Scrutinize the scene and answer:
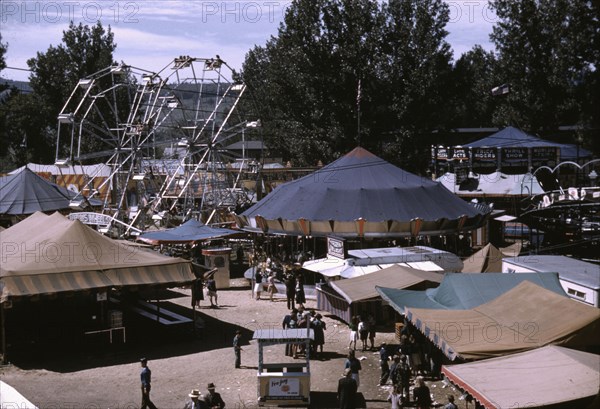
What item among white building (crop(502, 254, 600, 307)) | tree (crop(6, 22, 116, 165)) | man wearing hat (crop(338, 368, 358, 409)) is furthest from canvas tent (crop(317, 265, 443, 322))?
tree (crop(6, 22, 116, 165))

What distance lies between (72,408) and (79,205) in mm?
26332

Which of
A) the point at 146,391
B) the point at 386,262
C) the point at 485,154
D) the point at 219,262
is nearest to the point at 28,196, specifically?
the point at 219,262

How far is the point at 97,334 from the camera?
21625 millimetres

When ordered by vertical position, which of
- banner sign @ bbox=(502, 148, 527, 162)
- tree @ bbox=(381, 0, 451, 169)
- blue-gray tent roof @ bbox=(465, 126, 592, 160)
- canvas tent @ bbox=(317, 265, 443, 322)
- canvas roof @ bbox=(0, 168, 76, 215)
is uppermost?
tree @ bbox=(381, 0, 451, 169)

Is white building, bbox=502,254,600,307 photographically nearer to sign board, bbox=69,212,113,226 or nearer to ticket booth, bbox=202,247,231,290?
ticket booth, bbox=202,247,231,290

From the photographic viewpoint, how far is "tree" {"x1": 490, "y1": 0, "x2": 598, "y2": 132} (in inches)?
2144

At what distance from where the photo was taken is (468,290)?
60.6 feet

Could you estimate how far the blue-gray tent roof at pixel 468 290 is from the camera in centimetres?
1814

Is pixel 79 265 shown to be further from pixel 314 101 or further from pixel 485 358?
pixel 314 101

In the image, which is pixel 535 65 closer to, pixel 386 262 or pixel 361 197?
pixel 361 197

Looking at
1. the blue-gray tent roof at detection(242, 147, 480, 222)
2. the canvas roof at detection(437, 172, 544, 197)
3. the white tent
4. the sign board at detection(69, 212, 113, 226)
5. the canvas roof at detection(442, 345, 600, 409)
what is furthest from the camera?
the canvas roof at detection(437, 172, 544, 197)

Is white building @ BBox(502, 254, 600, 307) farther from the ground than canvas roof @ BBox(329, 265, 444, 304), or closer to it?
farther from the ground

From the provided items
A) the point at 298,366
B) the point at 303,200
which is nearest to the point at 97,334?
the point at 298,366

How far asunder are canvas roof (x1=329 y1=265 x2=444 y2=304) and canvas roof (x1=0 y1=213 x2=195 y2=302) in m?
4.98
